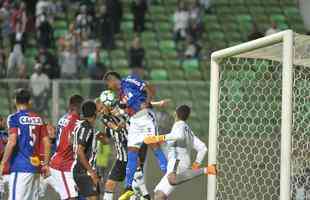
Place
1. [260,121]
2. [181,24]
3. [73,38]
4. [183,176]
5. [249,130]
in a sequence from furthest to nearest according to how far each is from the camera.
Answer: [181,24] → [73,38] → [183,176] → [260,121] → [249,130]

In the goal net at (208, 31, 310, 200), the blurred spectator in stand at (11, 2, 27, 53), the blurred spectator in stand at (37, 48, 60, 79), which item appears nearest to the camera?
the goal net at (208, 31, 310, 200)

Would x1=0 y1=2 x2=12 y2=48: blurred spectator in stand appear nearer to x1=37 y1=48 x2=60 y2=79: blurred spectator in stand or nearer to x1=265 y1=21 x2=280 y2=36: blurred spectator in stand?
x1=37 y1=48 x2=60 y2=79: blurred spectator in stand

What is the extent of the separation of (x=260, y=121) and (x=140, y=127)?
234 cm

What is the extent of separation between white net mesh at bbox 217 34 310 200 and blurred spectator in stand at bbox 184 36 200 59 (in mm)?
14021

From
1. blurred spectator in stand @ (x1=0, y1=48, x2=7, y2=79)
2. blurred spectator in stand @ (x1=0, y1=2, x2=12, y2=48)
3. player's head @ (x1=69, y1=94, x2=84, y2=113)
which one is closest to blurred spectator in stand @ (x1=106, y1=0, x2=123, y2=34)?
blurred spectator in stand @ (x1=0, y1=2, x2=12, y2=48)

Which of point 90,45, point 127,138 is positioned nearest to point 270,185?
point 127,138

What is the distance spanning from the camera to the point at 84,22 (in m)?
25.3

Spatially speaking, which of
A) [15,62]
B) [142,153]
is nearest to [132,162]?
[142,153]

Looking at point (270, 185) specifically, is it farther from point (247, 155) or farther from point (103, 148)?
point (103, 148)

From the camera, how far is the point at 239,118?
10.7 metres

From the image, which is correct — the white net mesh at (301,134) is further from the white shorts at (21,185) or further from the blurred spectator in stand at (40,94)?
the blurred spectator in stand at (40,94)

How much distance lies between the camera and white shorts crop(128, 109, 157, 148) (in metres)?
12.8

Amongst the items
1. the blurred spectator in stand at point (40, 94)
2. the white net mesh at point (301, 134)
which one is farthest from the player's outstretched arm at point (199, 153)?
the blurred spectator in stand at point (40, 94)

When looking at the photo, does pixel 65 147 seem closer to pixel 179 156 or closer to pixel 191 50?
pixel 179 156
